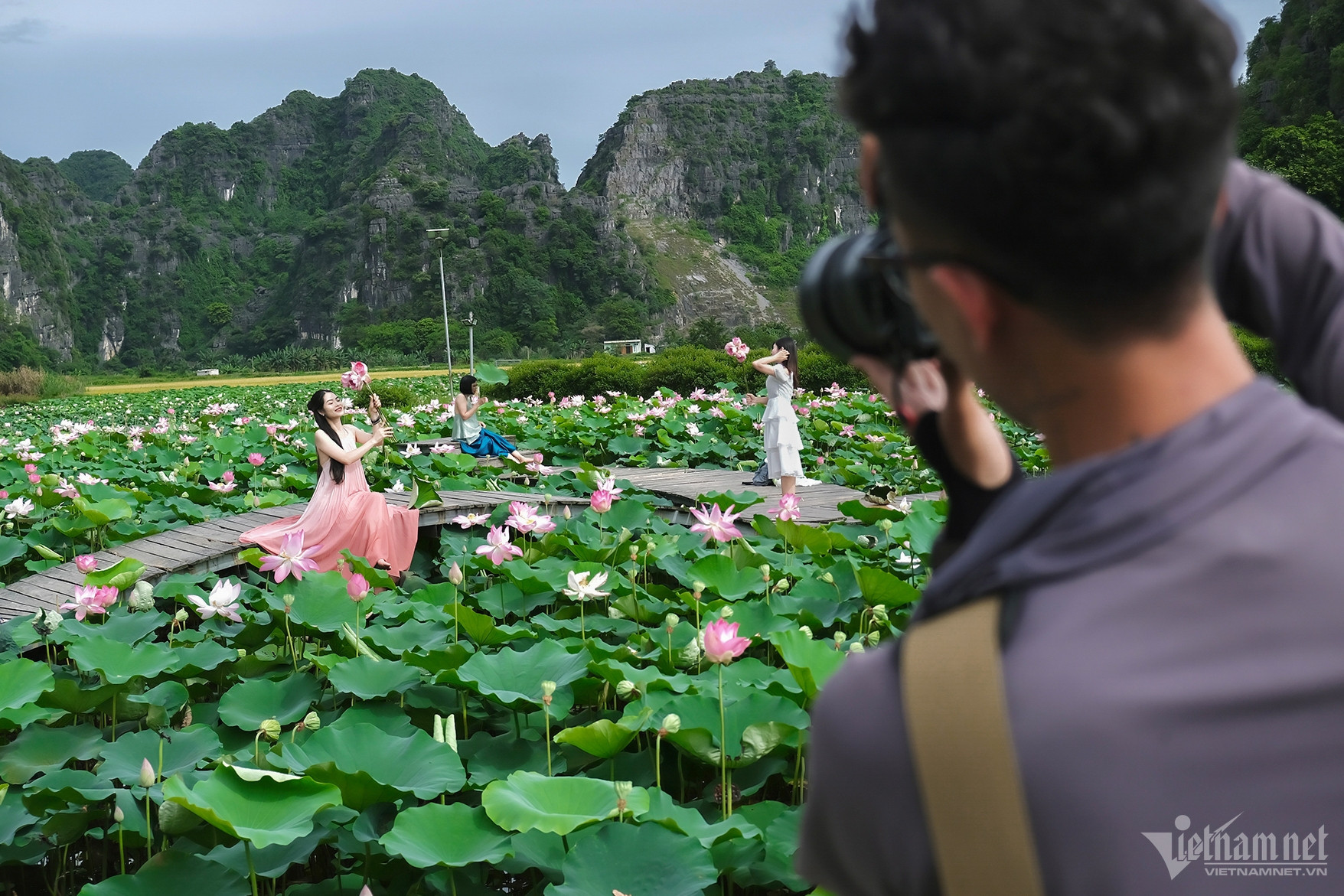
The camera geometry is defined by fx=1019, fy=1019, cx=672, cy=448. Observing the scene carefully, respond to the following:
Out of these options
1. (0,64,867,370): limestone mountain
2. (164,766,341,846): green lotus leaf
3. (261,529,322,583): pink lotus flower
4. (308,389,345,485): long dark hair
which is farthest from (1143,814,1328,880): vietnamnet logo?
(0,64,867,370): limestone mountain

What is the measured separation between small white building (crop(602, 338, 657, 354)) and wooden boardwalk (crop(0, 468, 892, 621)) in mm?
54301

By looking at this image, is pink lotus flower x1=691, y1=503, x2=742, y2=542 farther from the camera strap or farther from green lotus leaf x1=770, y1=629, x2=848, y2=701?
the camera strap

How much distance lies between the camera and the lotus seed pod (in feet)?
5.30

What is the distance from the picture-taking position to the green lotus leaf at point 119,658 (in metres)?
2.19

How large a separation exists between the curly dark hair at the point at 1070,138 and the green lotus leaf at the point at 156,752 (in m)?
1.84

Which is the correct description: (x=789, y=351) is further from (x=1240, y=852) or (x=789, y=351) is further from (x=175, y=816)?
(x=1240, y=852)

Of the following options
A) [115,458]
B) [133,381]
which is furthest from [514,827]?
[133,381]

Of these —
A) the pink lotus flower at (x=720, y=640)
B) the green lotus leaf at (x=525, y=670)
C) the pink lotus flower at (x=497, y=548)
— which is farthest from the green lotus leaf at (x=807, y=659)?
the pink lotus flower at (x=497, y=548)

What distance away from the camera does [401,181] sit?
231 feet

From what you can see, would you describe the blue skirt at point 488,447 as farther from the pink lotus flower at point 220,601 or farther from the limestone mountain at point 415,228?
the limestone mountain at point 415,228

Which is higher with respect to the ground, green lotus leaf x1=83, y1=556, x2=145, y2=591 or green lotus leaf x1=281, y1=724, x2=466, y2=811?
green lotus leaf x1=83, y1=556, x2=145, y2=591

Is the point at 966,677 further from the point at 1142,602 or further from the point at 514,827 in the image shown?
the point at 514,827

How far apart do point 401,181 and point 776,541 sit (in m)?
72.1

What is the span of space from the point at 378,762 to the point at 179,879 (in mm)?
349
